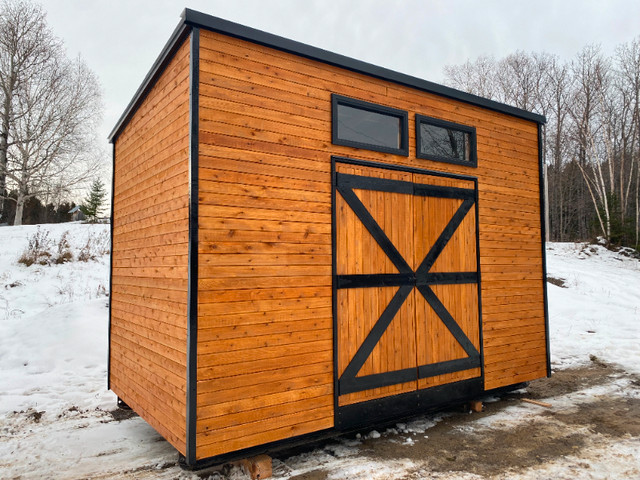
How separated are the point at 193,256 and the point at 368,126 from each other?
7.85ft

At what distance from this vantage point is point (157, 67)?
4105mm

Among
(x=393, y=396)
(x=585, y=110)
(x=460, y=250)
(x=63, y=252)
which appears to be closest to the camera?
(x=393, y=396)

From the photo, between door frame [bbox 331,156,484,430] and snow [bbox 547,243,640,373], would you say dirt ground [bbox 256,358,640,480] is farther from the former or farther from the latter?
snow [bbox 547,243,640,373]

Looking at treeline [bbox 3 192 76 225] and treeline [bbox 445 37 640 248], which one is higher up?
treeline [bbox 445 37 640 248]

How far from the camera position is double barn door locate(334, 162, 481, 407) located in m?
4.15

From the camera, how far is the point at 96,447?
13.0ft

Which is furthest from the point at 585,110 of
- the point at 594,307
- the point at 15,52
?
the point at 15,52

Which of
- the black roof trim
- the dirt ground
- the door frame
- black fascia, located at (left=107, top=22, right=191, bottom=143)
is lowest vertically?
the dirt ground

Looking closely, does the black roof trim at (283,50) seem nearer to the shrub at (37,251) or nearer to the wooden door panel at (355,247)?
the wooden door panel at (355,247)

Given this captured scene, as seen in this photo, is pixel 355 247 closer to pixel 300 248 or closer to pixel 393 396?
pixel 300 248

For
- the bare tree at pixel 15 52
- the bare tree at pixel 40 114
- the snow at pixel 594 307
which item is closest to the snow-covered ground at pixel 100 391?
the snow at pixel 594 307

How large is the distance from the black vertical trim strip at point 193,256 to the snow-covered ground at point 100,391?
0.60 meters

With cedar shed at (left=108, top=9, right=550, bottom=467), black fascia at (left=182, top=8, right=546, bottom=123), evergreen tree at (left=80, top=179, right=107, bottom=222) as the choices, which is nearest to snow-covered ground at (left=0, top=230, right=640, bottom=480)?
cedar shed at (left=108, top=9, right=550, bottom=467)

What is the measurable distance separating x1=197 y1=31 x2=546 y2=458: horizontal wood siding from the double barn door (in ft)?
0.71
